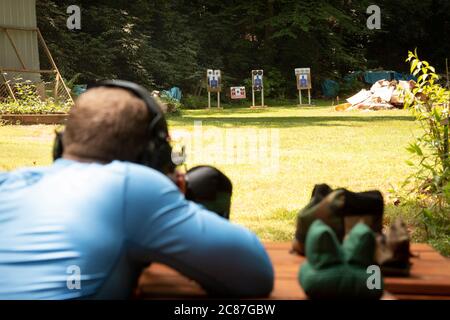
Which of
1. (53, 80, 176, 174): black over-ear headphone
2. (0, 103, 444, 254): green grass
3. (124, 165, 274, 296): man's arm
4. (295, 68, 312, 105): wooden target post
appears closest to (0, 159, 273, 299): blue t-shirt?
(124, 165, 274, 296): man's arm

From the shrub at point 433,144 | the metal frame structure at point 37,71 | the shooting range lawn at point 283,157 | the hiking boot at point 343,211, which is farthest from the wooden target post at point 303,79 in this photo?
the hiking boot at point 343,211

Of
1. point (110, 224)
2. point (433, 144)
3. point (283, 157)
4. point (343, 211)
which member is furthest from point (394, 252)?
point (283, 157)

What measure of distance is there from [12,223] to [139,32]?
14357mm

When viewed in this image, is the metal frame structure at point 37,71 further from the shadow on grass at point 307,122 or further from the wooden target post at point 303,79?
the wooden target post at point 303,79

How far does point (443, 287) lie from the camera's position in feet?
4.77

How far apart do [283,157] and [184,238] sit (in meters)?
5.47

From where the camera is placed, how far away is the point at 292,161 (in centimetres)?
634

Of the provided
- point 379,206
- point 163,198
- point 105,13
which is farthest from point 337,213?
point 105,13

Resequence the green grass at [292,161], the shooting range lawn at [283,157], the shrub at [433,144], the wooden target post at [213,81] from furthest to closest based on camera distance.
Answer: the wooden target post at [213,81]
the shooting range lawn at [283,157]
the green grass at [292,161]
the shrub at [433,144]

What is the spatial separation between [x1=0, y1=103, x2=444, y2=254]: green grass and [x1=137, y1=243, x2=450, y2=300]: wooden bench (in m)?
1.93

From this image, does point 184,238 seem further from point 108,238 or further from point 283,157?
point 283,157

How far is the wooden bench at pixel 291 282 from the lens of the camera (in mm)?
1319

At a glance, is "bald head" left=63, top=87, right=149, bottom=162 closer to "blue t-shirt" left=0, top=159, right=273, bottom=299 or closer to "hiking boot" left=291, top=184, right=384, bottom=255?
"blue t-shirt" left=0, top=159, right=273, bottom=299

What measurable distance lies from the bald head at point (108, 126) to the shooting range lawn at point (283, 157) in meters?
2.37
